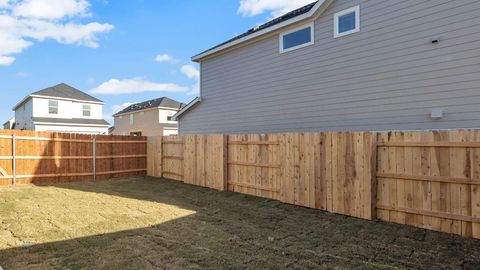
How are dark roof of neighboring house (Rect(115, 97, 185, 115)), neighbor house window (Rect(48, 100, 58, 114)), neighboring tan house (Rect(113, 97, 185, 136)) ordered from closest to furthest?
neighbor house window (Rect(48, 100, 58, 114)) → neighboring tan house (Rect(113, 97, 185, 136)) → dark roof of neighboring house (Rect(115, 97, 185, 115))

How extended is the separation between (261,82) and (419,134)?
21.0 ft

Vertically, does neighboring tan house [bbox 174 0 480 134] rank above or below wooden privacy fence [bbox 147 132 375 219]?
above

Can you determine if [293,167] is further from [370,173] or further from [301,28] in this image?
[301,28]

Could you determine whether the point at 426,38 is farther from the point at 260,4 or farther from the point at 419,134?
the point at 260,4

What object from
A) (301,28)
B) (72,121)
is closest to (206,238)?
(301,28)

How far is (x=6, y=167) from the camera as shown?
35.4 ft

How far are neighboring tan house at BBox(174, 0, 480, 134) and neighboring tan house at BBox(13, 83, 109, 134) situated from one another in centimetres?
2136

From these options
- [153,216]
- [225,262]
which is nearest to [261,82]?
[153,216]

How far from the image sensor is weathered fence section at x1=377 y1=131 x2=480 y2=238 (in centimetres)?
520

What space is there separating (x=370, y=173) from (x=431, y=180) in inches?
43.3

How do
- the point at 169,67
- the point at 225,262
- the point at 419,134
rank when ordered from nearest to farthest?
the point at 225,262 < the point at 419,134 < the point at 169,67

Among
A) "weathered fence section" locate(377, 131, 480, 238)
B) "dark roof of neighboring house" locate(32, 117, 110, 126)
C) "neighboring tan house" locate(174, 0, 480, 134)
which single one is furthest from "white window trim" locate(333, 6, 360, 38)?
"dark roof of neighboring house" locate(32, 117, 110, 126)

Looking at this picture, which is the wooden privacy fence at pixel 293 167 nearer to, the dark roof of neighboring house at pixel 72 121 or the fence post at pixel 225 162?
the fence post at pixel 225 162

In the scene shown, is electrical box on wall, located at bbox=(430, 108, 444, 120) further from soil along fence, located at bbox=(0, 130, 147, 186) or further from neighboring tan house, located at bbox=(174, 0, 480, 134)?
soil along fence, located at bbox=(0, 130, 147, 186)
